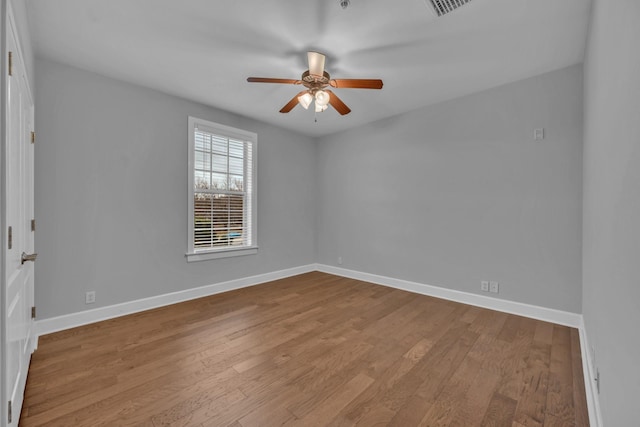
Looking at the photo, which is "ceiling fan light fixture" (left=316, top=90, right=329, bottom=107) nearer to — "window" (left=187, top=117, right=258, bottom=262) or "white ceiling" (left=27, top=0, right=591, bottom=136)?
"white ceiling" (left=27, top=0, right=591, bottom=136)

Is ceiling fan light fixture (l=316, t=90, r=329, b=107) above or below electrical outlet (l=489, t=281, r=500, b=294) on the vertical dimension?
above

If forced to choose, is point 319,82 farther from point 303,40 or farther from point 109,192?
point 109,192

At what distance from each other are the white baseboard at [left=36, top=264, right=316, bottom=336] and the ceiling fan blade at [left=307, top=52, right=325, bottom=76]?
3103mm

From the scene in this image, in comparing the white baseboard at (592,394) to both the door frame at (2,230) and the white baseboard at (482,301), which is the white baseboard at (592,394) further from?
the door frame at (2,230)

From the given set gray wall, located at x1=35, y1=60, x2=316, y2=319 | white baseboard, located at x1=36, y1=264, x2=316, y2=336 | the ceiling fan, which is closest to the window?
gray wall, located at x1=35, y1=60, x2=316, y2=319

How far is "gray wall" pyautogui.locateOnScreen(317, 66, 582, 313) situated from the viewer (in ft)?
9.27

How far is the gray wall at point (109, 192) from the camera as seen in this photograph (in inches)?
104

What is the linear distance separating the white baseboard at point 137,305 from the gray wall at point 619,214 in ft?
12.7

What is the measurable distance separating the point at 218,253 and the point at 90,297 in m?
1.47

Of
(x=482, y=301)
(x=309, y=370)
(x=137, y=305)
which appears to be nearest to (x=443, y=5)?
(x=309, y=370)

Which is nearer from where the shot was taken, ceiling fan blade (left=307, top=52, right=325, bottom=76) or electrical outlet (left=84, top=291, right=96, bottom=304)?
ceiling fan blade (left=307, top=52, right=325, bottom=76)

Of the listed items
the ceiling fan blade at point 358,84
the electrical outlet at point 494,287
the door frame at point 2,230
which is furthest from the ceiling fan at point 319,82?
the electrical outlet at point 494,287

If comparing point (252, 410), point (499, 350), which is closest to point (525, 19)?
point (499, 350)

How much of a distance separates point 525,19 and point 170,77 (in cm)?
340
